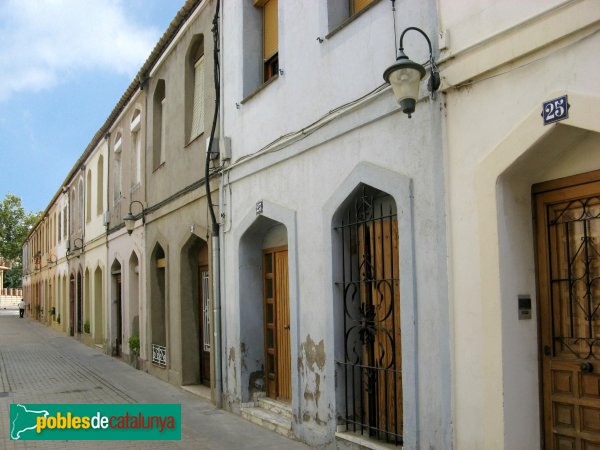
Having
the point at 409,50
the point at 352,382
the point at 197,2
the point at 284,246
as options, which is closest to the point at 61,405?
the point at 284,246

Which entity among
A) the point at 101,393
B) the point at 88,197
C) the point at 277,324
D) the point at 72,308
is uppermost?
the point at 88,197

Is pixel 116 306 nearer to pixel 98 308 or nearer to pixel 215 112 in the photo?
pixel 98 308

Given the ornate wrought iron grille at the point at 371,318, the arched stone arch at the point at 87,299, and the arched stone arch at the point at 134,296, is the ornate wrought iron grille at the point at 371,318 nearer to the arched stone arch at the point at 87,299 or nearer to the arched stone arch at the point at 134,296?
the arched stone arch at the point at 134,296

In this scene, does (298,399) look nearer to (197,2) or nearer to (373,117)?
(373,117)

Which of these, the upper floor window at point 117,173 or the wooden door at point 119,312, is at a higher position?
the upper floor window at point 117,173

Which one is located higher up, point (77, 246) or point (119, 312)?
point (77, 246)

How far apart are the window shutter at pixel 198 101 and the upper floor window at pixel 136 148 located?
3872 millimetres

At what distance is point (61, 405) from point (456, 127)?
808 cm

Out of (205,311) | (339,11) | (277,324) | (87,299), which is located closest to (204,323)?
(205,311)

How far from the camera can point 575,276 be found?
15.3ft

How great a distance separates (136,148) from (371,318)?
1087cm

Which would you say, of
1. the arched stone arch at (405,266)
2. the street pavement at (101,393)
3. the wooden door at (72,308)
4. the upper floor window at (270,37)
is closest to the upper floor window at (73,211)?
the wooden door at (72,308)

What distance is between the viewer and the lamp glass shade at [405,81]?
16.7 feet

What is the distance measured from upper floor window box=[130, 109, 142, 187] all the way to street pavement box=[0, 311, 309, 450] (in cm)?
463
